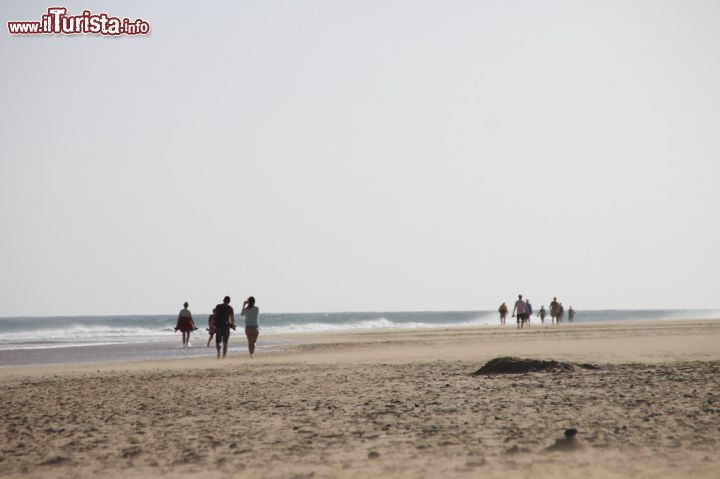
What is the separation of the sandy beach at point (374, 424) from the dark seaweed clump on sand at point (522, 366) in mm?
238

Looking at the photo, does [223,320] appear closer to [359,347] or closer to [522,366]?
[359,347]

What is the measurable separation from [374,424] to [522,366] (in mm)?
6663

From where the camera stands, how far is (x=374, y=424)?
30.3 feet

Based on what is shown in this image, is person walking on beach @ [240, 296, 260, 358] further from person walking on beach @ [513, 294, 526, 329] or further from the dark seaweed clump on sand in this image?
person walking on beach @ [513, 294, 526, 329]

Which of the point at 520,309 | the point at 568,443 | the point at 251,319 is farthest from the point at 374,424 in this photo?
the point at 520,309

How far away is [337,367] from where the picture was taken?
18.2 metres

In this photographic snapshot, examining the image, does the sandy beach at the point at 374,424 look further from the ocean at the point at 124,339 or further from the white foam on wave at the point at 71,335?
the white foam on wave at the point at 71,335

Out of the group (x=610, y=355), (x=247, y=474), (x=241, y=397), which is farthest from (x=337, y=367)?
(x=247, y=474)

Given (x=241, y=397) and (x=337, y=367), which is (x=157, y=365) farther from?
(x=241, y=397)

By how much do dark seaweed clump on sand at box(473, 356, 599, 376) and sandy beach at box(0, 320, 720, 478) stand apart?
0.78 ft

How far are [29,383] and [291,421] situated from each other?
940 centimetres

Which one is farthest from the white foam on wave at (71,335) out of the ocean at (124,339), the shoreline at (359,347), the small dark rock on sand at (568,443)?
the small dark rock on sand at (568,443)

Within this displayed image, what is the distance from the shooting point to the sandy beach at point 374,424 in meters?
7.06

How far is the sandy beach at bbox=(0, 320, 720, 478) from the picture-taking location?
7.06 metres
